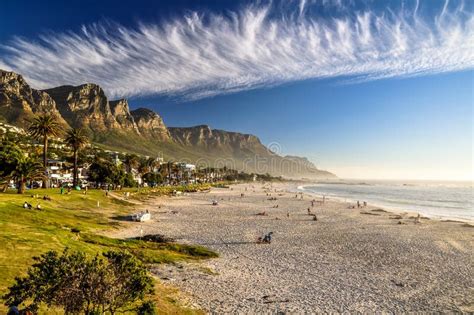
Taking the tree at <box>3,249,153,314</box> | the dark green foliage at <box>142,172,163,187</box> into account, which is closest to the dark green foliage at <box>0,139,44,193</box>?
the tree at <box>3,249,153,314</box>

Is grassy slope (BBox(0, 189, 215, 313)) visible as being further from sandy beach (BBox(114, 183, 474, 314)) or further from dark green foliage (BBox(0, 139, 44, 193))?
dark green foliage (BBox(0, 139, 44, 193))

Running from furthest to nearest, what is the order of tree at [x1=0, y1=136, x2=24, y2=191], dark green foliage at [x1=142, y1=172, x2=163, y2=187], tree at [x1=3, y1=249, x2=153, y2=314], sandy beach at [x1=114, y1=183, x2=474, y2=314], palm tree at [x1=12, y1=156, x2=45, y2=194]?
dark green foliage at [x1=142, y1=172, x2=163, y2=187] < palm tree at [x1=12, y1=156, x2=45, y2=194] < tree at [x1=0, y1=136, x2=24, y2=191] < sandy beach at [x1=114, y1=183, x2=474, y2=314] < tree at [x1=3, y1=249, x2=153, y2=314]

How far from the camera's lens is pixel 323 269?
94.6 ft

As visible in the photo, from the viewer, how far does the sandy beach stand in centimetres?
2142

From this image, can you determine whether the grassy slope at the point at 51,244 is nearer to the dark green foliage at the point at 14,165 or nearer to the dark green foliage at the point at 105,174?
the dark green foliage at the point at 14,165

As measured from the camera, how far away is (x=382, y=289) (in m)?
24.3

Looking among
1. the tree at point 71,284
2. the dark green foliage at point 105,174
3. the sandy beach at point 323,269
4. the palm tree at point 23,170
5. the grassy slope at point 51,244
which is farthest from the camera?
the dark green foliage at point 105,174

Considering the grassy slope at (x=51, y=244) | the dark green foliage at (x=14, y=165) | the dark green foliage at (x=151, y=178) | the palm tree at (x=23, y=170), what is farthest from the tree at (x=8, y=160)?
the dark green foliage at (x=151, y=178)

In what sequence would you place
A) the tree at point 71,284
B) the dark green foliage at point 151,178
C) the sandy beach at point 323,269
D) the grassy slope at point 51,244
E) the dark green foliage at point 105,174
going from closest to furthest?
the tree at point 71,284 < the grassy slope at point 51,244 < the sandy beach at point 323,269 < the dark green foliage at point 105,174 < the dark green foliage at point 151,178

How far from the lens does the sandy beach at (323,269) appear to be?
70.3 ft

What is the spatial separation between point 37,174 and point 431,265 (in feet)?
197

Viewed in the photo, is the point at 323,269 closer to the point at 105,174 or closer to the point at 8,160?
the point at 8,160

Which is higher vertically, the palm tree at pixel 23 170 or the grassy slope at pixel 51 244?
the palm tree at pixel 23 170

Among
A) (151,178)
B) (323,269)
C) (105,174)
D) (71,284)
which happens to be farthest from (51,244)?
(151,178)
